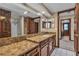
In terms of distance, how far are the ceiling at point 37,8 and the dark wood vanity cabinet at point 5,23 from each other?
0.41ft

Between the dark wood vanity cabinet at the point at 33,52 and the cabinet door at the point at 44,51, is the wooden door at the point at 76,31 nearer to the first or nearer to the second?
the cabinet door at the point at 44,51

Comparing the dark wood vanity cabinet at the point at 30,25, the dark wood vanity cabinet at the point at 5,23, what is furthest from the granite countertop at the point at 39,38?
the dark wood vanity cabinet at the point at 5,23

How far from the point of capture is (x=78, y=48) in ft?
7.42

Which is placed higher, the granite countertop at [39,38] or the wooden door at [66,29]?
the wooden door at [66,29]

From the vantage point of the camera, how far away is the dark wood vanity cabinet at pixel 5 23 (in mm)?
1999

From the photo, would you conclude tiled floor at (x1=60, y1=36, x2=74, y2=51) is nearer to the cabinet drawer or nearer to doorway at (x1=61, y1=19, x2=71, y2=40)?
doorway at (x1=61, y1=19, x2=71, y2=40)

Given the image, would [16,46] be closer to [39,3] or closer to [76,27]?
[39,3]

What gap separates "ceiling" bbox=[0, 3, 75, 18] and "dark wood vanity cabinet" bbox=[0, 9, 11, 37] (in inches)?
4.9

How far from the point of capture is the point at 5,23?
203 cm

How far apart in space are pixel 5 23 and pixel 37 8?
655 mm

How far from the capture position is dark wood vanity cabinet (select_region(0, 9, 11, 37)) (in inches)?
78.7

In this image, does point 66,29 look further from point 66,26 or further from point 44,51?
point 44,51

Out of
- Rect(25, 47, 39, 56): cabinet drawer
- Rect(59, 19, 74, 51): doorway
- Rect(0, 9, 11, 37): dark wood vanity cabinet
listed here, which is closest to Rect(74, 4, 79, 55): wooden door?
Rect(59, 19, 74, 51): doorway

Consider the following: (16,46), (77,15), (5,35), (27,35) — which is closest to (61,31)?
(77,15)
